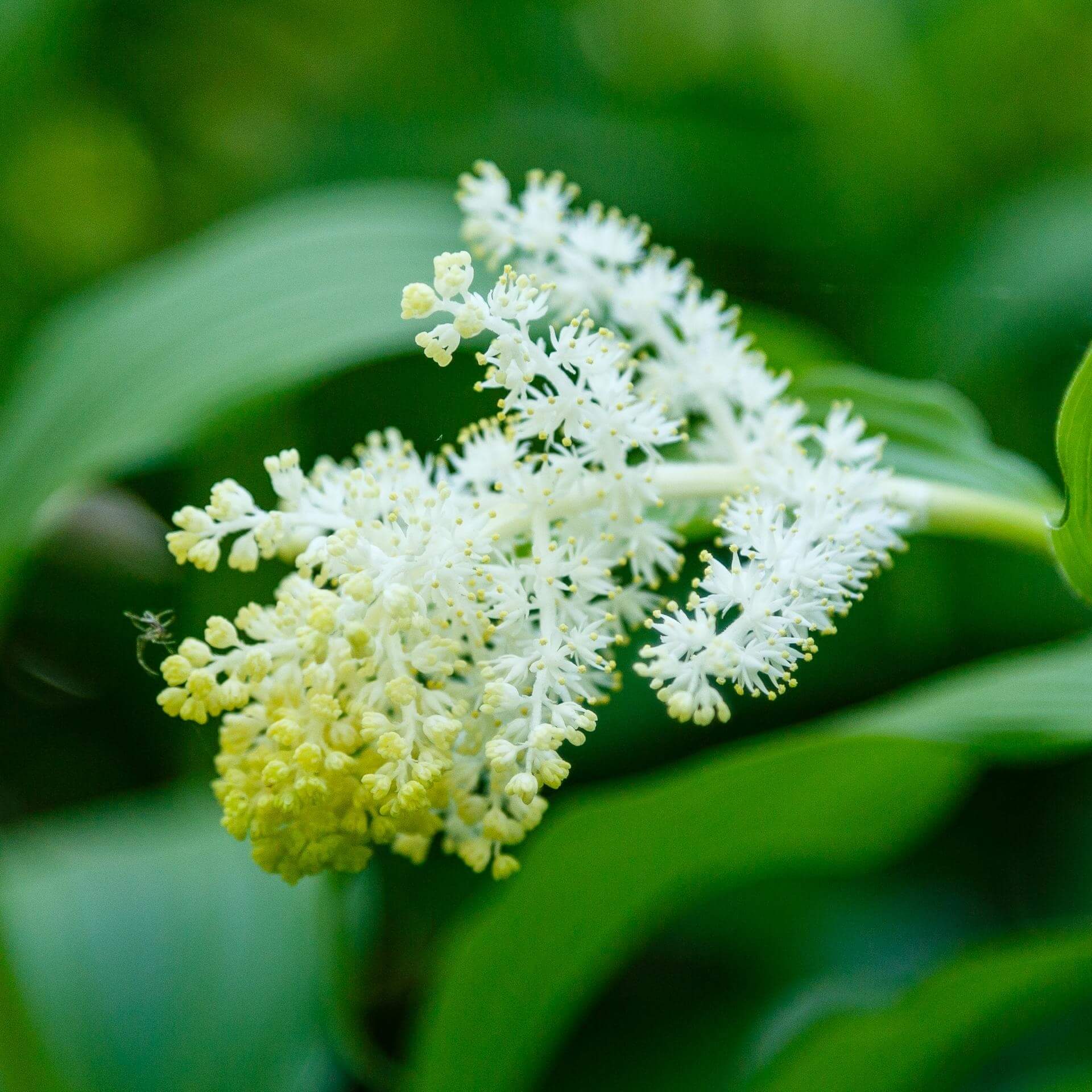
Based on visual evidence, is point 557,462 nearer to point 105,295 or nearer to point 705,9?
point 105,295

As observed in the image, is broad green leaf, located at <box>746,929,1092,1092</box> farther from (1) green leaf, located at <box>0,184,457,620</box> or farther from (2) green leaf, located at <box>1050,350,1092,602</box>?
(1) green leaf, located at <box>0,184,457,620</box>

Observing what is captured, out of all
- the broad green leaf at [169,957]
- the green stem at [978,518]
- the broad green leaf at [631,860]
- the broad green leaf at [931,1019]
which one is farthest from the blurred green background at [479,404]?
the green stem at [978,518]

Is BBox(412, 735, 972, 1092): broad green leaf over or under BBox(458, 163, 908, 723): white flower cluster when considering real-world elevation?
under

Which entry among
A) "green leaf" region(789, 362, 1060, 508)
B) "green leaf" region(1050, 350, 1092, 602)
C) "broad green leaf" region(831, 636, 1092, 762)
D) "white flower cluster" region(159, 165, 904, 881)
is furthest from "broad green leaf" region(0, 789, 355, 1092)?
"green leaf" region(1050, 350, 1092, 602)

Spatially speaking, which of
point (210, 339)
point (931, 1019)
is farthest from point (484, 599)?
point (931, 1019)

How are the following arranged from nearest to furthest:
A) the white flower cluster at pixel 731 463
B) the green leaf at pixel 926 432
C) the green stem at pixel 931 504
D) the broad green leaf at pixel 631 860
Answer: the white flower cluster at pixel 731 463
the green stem at pixel 931 504
the green leaf at pixel 926 432
the broad green leaf at pixel 631 860

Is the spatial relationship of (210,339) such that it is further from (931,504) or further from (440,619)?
(931,504)

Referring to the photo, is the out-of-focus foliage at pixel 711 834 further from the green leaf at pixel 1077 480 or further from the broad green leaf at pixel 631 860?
the green leaf at pixel 1077 480
